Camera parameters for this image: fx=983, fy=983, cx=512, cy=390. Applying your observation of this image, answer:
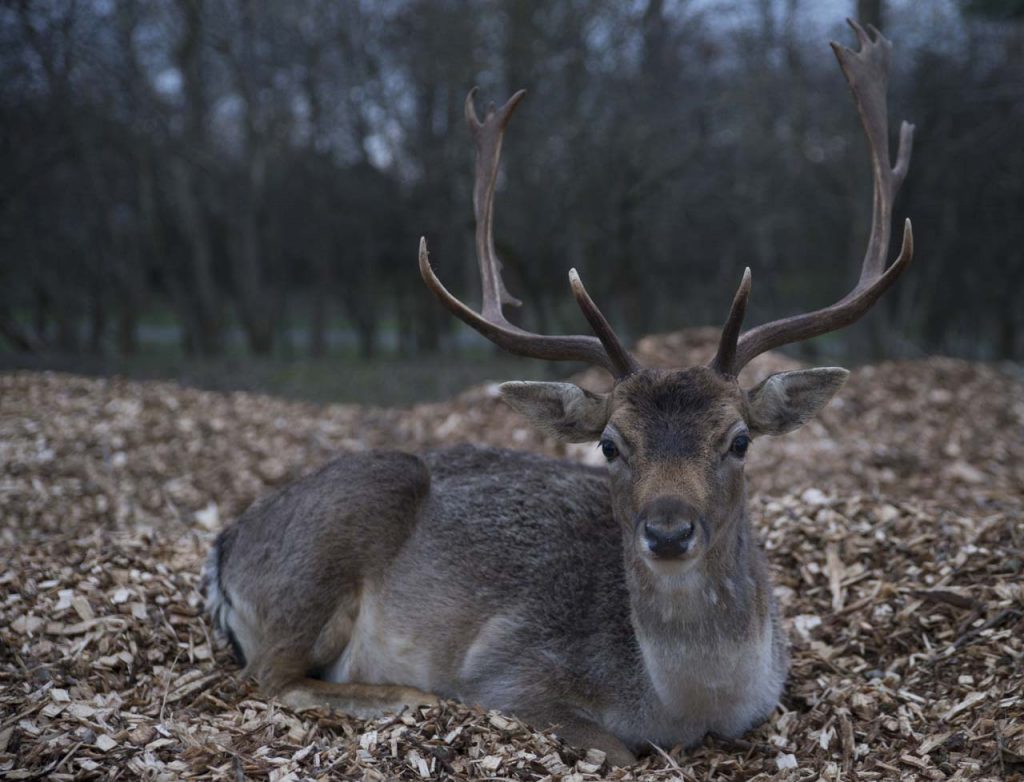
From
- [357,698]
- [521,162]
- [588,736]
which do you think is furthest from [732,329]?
[521,162]

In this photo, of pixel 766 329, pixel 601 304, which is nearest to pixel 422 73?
pixel 601 304

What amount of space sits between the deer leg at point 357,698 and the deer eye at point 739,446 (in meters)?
1.87

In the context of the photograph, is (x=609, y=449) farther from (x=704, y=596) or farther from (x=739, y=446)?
(x=704, y=596)

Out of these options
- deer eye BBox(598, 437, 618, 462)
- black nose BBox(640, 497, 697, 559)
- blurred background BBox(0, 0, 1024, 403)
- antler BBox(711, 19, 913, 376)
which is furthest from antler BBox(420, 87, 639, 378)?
blurred background BBox(0, 0, 1024, 403)

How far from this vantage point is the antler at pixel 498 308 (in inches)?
176

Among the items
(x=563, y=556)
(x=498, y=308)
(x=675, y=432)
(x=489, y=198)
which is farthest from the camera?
(x=489, y=198)

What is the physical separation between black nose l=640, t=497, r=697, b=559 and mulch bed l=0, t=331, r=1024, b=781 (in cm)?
106

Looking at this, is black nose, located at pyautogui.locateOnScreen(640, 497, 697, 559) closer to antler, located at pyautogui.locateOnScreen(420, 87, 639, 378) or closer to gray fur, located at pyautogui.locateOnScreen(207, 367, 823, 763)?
gray fur, located at pyautogui.locateOnScreen(207, 367, 823, 763)

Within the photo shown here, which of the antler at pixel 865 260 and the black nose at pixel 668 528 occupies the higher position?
the antler at pixel 865 260

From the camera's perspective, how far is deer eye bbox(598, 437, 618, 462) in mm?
4328

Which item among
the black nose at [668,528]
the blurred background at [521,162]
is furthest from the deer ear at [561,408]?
the blurred background at [521,162]

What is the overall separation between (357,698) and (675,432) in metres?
2.11

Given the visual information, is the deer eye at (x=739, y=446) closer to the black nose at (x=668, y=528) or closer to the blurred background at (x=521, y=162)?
the black nose at (x=668, y=528)

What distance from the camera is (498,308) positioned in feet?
17.1
